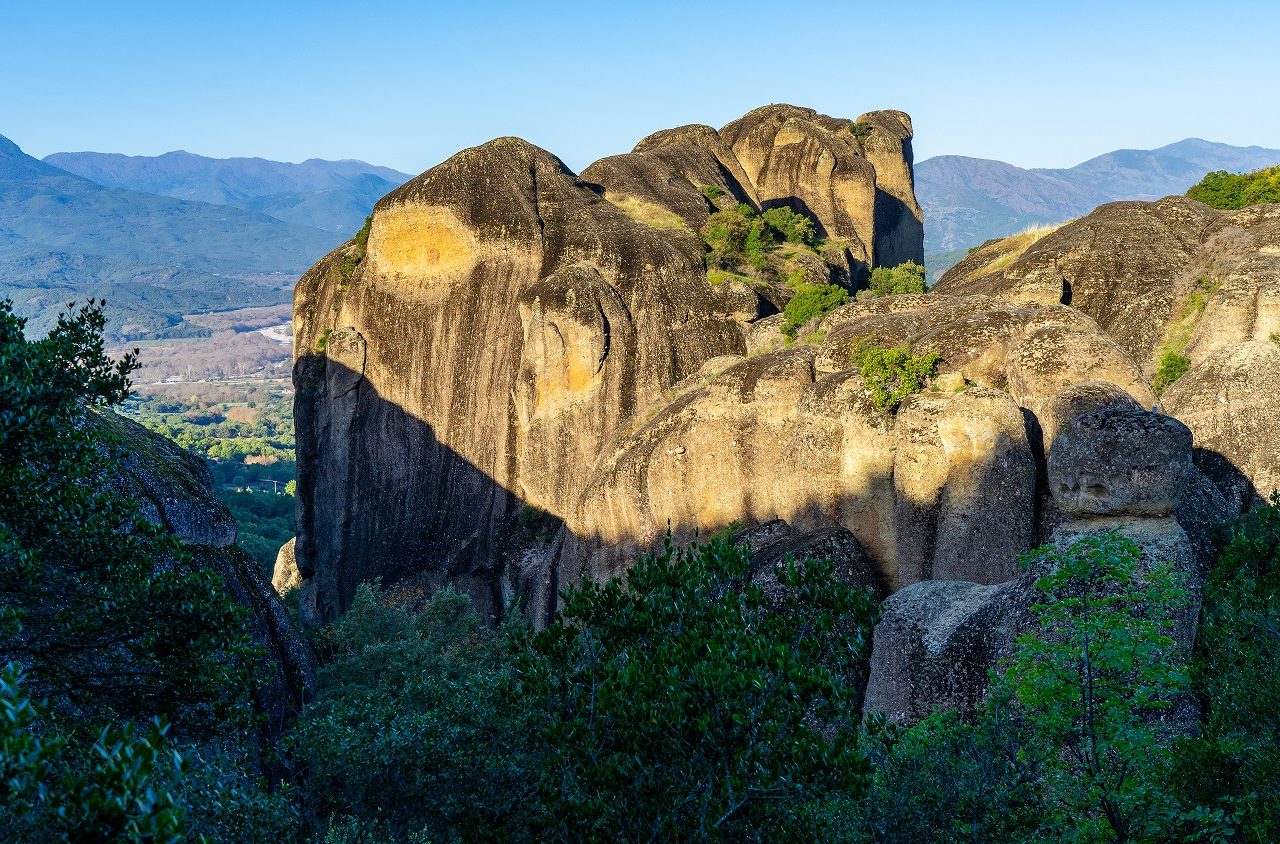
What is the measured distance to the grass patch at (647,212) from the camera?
179ft

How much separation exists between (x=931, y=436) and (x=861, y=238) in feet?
169

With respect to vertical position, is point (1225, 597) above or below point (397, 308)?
below

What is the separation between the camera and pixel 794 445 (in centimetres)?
3122

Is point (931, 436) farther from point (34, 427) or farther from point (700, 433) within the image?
point (34, 427)

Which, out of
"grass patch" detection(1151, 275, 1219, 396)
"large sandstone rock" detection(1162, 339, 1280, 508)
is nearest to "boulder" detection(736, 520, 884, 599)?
"large sandstone rock" detection(1162, 339, 1280, 508)

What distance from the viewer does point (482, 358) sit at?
162ft

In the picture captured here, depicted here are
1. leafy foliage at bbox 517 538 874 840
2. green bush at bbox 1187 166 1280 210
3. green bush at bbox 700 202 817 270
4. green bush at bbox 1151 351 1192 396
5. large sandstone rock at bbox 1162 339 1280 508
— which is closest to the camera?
leafy foliage at bbox 517 538 874 840

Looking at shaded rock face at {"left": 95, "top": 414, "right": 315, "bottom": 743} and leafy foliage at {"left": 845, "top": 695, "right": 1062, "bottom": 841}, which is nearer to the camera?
leafy foliage at {"left": 845, "top": 695, "right": 1062, "bottom": 841}

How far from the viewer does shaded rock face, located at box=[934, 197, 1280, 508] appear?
29609 millimetres

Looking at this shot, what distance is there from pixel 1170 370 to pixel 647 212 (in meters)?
29.2

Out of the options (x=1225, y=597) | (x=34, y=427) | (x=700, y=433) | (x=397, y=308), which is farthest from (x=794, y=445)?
(x=397, y=308)

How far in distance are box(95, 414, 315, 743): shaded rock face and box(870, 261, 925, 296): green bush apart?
39.9 meters

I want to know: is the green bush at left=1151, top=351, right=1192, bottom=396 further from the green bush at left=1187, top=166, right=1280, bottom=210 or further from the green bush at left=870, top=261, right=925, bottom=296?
the green bush at left=870, top=261, right=925, bottom=296

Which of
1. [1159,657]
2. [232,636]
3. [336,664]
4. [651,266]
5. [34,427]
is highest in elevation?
[651,266]
